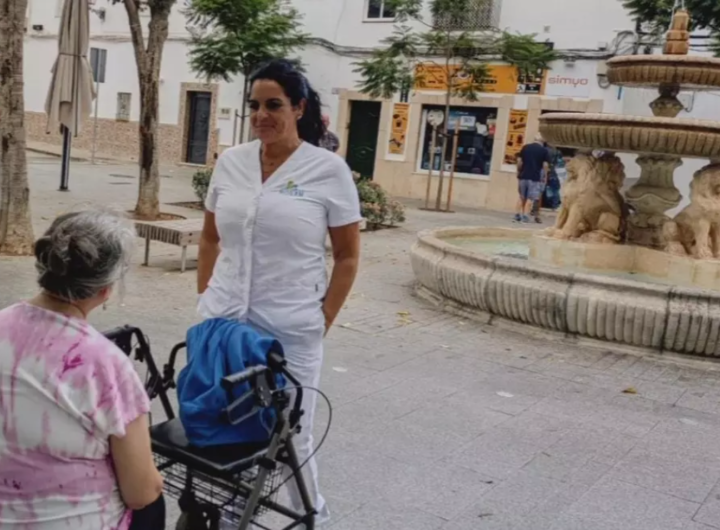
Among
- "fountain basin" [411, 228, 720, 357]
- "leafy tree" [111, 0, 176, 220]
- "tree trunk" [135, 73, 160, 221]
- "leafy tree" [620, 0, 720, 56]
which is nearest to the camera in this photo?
"fountain basin" [411, 228, 720, 357]

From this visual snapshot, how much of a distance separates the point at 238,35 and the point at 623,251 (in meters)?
12.3

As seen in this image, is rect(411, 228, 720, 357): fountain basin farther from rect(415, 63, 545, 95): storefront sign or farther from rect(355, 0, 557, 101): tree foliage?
rect(415, 63, 545, 95): storefront sign

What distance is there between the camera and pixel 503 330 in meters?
7.24

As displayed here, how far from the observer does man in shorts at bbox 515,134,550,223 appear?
16.6 meters

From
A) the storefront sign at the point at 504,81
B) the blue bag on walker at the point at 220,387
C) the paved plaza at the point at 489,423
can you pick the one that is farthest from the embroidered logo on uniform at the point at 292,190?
the storefront sign at the point at 504,81

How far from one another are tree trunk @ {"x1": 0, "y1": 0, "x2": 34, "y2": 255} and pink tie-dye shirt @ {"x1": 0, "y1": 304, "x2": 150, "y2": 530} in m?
6.79

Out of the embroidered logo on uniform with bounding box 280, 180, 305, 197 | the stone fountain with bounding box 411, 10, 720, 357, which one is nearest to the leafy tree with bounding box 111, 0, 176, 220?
the stone fountain with bounding box 411, 10, 720, 357

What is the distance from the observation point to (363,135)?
23.1 meters

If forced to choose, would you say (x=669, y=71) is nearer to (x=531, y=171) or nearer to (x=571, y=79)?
(x=531, y=171)

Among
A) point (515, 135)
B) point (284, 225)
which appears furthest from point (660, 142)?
point (515, 135)

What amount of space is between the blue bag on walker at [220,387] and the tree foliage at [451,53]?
51.9 ft

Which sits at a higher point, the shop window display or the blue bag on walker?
the shop window display

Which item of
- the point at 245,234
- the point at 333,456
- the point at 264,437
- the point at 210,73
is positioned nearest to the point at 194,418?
the point at 264,437

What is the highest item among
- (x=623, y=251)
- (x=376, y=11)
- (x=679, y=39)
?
(x=376, y=11)
